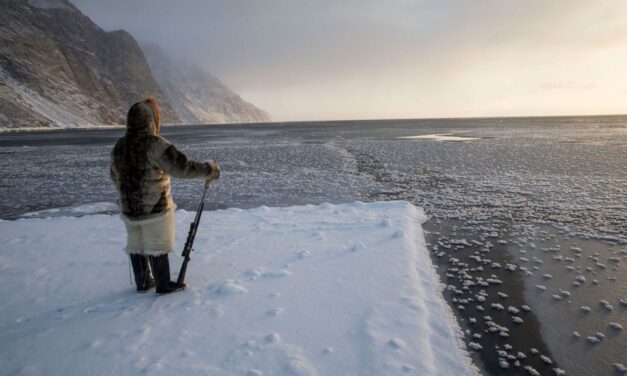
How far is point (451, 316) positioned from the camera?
13.0 feet

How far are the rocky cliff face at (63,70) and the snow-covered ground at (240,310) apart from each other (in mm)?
84881

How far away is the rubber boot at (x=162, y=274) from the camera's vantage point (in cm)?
409

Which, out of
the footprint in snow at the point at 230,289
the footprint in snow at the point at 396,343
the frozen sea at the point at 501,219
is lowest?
the frozen sea at the point at 501,219

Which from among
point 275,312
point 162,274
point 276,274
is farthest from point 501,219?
point 162,274

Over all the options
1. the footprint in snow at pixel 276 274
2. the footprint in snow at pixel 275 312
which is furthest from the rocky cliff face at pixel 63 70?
the footprint in snow at pixel 275 312

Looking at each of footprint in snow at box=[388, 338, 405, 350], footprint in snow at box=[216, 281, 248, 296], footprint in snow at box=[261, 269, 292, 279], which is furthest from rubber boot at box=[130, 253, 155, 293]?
footprint in snow at box=[388, 338, 405, 350]

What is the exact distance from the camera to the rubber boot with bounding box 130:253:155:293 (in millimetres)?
4172

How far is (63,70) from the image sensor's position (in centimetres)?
9225

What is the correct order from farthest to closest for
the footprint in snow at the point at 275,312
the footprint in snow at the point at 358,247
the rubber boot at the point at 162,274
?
the footprint in snow at the point at 358,247 → the rubber boot at the point at 162,274 → the footprint in snow at the point at 275,312

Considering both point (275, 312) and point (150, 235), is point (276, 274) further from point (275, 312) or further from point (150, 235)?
point (150, 235)

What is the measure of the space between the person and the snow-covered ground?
0.68 meters

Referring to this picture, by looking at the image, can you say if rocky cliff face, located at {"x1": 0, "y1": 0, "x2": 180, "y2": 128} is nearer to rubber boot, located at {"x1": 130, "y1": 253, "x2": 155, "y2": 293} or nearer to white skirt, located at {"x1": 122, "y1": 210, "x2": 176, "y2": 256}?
rubber boot, located at {"x1": 130, "y1": 253, "x2": 155, "y2": 293}

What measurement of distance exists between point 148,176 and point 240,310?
5.67 feet

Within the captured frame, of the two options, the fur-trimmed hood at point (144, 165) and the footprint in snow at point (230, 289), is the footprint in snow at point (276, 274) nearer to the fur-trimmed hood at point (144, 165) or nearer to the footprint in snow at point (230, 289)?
the footprint in snow at point (230, 289)
